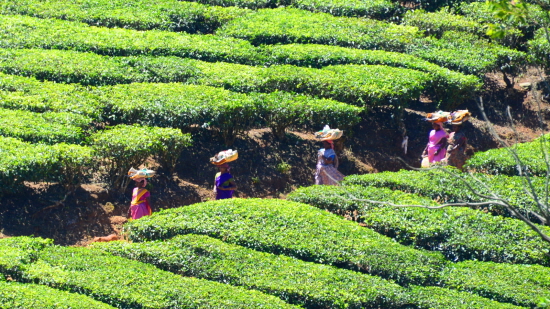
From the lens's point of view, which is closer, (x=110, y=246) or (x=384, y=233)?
(x=110, y=246)

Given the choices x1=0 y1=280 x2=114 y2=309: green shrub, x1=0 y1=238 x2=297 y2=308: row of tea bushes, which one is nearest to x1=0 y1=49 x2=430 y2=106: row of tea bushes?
x1=0 y1=238 x2=297 y2=308: row of tea bushes

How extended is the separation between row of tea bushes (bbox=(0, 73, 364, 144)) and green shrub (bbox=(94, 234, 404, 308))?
435 cm

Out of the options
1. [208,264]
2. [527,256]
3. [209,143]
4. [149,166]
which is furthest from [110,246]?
[527,256]

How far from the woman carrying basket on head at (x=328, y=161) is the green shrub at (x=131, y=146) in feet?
9.30

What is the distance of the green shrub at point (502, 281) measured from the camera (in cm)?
1293

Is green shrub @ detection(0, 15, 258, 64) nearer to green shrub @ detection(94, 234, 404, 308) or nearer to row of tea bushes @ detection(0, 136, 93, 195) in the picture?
row of tea bushes @ detection(0, 136, 93, 195)

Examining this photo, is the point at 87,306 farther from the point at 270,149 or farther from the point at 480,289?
the point at 270,149

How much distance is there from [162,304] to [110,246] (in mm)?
2336

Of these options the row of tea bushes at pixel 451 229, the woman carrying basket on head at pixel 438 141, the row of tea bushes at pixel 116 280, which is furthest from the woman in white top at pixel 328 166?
the row of tea bushes at pixel 116 280

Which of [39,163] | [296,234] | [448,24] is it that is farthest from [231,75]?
[448,24]

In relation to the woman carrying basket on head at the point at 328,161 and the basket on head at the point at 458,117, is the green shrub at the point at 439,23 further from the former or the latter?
the woman carrying basket on head at the point at 328,161

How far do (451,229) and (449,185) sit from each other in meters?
1.86

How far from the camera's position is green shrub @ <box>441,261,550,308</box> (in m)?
12.9

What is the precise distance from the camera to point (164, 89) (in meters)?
19.0
